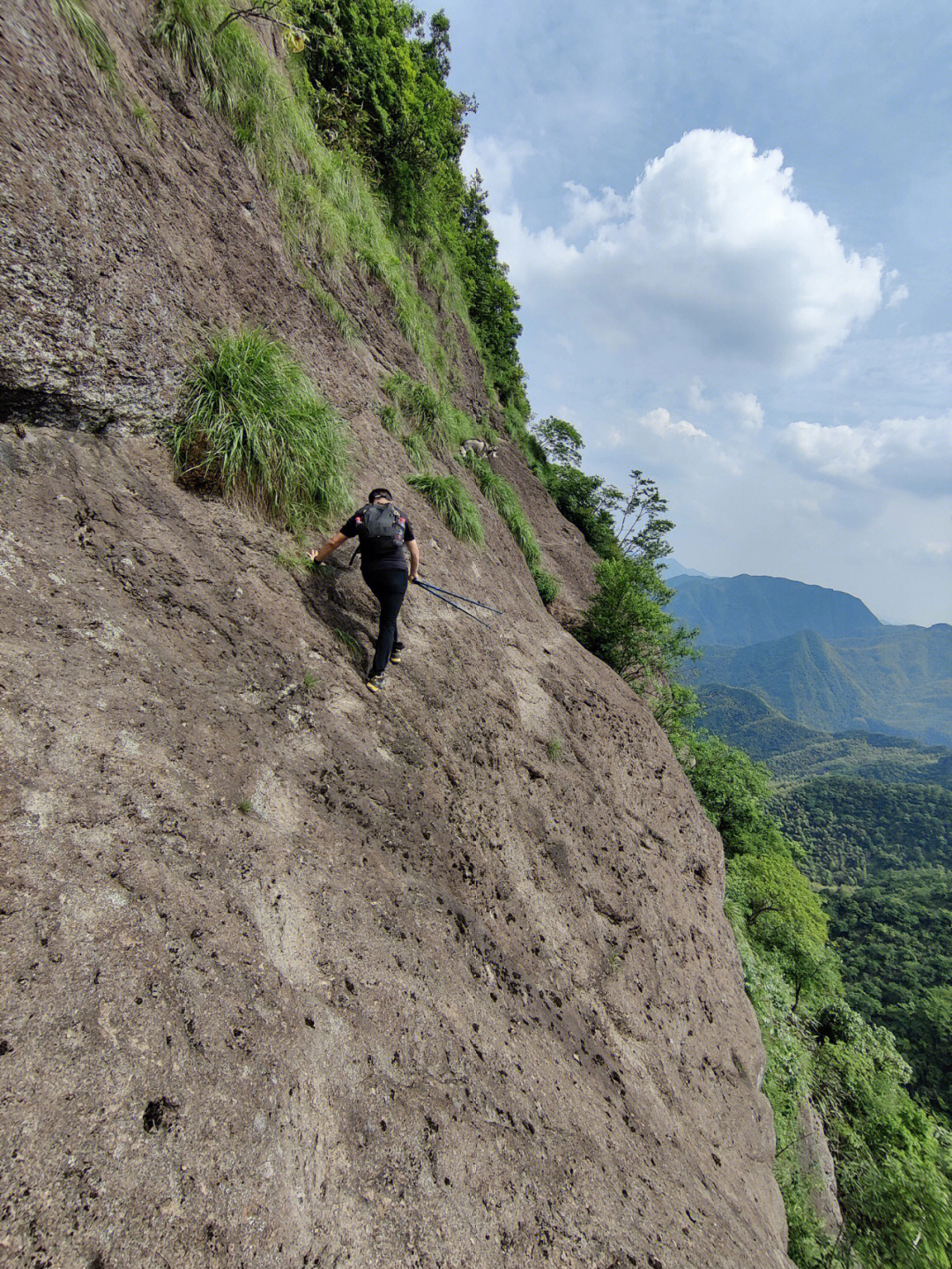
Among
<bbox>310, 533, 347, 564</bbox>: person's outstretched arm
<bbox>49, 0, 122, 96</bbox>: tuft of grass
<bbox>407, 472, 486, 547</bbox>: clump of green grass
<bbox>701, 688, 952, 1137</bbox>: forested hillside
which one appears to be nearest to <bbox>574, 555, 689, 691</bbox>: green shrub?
<bbox>407, 472, 486, 547</bbox>: clump of green grass

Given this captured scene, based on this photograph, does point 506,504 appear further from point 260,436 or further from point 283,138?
point 260,436

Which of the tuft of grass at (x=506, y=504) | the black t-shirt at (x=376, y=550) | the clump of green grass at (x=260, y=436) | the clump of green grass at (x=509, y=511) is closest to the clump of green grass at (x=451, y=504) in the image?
the clump of green grass at (x=260, y=436)

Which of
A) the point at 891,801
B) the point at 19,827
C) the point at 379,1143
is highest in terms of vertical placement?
the point at 19,827

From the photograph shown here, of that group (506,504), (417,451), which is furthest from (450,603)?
(506,504)

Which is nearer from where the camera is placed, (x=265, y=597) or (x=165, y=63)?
(x=265, y=597)

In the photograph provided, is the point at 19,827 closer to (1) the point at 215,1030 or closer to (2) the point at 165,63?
(1) the point at 215,1030

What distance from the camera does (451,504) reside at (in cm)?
808

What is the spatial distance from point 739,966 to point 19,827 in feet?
31.7

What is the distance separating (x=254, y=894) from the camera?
2.96 metres

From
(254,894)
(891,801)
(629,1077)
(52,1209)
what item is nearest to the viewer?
(52,1209)

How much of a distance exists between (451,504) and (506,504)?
3651 millimetres

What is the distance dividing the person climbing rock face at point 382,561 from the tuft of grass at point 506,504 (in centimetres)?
626

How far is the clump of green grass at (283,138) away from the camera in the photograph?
559cm

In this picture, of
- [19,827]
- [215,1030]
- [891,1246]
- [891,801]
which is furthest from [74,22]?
[891,801]
